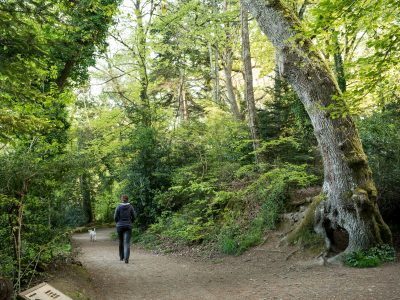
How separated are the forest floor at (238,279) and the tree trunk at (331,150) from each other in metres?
0.84

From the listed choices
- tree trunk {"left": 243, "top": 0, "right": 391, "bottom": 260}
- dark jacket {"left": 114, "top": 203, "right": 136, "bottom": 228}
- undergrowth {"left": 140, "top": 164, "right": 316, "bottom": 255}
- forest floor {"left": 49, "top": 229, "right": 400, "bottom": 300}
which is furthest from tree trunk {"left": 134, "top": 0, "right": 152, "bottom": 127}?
tree trunk {"left": 243, "top": 0, "right": 391, "bottom": 260}

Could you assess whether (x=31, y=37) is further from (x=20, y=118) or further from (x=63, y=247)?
(x=63, y=247)

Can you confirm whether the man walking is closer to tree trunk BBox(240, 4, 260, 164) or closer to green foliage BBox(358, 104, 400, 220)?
tree trunk BBox(240, 4, 260, 164)

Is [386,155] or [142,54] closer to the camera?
[386,155]

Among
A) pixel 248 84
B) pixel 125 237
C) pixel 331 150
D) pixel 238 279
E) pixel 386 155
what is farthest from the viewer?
pixel 248 84

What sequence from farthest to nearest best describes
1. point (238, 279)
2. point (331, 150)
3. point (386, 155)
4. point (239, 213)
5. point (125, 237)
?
point (239, 213)
point (125, 237)
point (386, 155)
point (331, 150)
point (238, 279)

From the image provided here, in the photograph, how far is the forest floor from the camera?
578 centimetres

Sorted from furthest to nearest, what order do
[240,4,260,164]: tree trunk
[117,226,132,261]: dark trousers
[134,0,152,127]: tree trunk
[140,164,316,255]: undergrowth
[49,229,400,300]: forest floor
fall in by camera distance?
[134,0,152,127]: tree trunk → [240,4,260,164]: tree trunk → [140,164,316,255]: undergrowth → [117,226,132,261]: dark trousers → [49,229,400,300]: forest floor

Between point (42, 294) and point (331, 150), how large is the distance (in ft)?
21.2

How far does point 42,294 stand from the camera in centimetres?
477

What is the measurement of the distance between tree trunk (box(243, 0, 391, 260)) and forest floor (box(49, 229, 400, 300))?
844 millimetres

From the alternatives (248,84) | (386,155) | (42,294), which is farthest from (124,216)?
(386,155)

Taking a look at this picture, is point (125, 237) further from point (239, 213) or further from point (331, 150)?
point (331, 150)

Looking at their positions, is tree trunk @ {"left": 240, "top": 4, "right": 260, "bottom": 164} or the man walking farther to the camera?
tree trunk @ {"left": 240, "top": 4, "right": 260, "bottom": 164}
